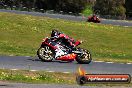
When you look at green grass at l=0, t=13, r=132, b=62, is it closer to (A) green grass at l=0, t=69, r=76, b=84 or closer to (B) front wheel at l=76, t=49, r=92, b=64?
(B) front wheel at l=76, t=49, r=92, b=64

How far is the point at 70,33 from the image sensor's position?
39.2 meters

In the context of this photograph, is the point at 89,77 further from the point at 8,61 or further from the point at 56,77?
the point at 8,61

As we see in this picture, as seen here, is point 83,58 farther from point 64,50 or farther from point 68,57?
point 64,50

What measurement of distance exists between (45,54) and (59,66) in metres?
1.75

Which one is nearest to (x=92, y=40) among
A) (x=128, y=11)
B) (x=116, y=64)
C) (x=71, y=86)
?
(x=116, y=64)

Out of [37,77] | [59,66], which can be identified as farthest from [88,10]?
[37,77]

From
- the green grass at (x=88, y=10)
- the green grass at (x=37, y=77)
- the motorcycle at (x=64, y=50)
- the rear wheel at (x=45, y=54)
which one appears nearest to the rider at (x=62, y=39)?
the motorcycle at (x=64, y=50)

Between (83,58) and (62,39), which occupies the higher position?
(62,39)

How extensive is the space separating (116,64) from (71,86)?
933cm

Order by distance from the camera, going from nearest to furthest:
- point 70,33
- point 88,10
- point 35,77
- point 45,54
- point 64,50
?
point 35,77, point 45,54, point 64,50, point 70,33, point 88,10

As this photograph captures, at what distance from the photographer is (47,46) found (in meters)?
20.7

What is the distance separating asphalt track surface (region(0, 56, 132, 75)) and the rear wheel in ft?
0.94

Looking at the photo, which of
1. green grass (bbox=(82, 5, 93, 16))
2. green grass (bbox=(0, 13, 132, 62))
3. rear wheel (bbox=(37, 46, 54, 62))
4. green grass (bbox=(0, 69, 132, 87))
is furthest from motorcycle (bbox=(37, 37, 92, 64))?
green grass (bbox=(82, 5, 93, 16))

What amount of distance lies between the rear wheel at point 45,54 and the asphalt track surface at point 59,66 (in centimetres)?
29
